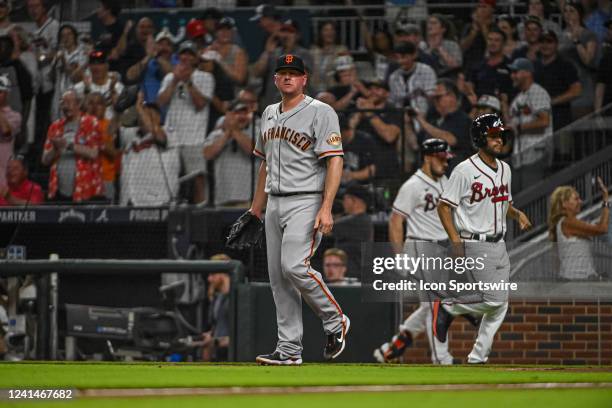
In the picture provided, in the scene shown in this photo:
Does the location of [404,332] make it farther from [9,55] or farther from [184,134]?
[9,55]

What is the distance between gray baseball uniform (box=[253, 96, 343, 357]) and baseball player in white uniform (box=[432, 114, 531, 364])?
1555mm

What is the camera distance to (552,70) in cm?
1234

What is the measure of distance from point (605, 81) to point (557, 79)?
500mm

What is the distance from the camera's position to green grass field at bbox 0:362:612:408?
456cm

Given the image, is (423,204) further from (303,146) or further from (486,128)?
(303,146)

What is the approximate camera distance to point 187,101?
12945mm

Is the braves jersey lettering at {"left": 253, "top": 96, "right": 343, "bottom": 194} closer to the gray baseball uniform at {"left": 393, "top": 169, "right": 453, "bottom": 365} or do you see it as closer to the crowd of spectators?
the gray baseball uniform at {"left": 393, "top": 169, "right": 453, "bottom": 365}

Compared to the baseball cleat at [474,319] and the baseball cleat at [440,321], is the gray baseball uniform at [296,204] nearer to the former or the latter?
the baseball cleat at [440,321]

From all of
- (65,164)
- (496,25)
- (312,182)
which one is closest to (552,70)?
(496,25)

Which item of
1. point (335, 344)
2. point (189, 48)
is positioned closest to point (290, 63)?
point (335, 344)

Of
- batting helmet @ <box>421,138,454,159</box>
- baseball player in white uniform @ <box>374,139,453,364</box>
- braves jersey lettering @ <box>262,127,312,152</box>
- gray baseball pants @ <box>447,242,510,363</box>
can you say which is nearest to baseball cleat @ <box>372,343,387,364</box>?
baseball player in white uniform @ <box>374,139,453,364</box>

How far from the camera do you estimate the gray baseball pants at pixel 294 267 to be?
265 inches

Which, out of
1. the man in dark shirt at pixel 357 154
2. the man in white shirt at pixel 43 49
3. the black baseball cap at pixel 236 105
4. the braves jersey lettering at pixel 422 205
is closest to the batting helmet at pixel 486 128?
the braves jersey lettering at pixel 422 205

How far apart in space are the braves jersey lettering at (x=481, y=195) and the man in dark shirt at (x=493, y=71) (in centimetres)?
416
